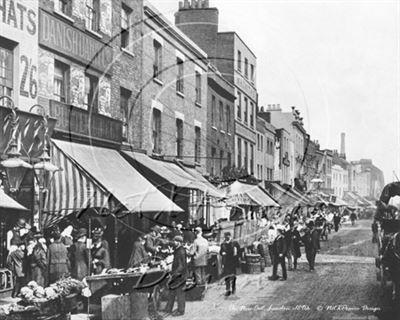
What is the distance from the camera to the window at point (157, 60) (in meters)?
12.0

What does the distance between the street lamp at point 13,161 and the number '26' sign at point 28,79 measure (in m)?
0.34

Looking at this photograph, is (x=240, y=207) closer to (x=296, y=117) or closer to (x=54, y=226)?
(x=296, y=117)

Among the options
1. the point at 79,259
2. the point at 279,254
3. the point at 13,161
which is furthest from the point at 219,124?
the point at 13,161

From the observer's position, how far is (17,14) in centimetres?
952

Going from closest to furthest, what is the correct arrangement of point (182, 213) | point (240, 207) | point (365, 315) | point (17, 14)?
point (365, 315) < point (17, 14) < point (240, 207) < point (182, 213)

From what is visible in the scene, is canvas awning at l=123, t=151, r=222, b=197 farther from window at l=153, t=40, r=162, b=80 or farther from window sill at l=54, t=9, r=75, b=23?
window sill at l=54, t=9, r=75, b=23

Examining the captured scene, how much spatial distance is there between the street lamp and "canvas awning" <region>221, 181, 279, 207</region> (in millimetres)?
3243

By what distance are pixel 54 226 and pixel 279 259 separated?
3.86 meters

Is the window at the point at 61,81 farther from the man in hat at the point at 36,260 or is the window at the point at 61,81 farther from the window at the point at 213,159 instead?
the window at the point at 213,159

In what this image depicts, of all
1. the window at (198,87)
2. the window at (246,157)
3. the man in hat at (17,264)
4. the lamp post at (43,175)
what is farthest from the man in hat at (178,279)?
the window at (198,87)

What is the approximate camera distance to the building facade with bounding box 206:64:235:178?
10444 millimetres

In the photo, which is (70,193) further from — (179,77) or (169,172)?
(179,77)

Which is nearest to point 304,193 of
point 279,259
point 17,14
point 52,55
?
point 279,259

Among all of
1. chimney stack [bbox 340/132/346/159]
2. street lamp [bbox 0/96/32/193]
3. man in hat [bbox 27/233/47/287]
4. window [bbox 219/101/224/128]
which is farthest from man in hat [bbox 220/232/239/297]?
street lamp [bbox 0/96/32/193]
